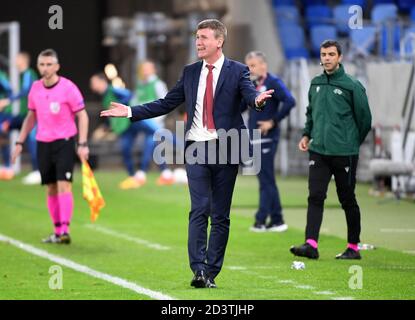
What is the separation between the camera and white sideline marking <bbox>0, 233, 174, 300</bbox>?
10.4 metres

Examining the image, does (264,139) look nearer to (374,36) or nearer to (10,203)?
(10,203)

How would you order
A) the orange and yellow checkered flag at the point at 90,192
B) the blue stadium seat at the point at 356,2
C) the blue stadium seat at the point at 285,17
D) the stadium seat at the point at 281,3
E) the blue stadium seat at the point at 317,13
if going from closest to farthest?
the orange and yellow checkered flag at the point at 90,192
the blue stadium seat at the point at 356,2
the blue stadium seat at the point at 285,17
the blue stadium seat at the point at 317,13
the stadium seat at the point at 281,3

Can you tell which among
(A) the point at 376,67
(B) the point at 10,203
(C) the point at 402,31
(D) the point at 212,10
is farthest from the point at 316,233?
(D) the point at 212,10

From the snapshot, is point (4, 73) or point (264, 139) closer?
point (264, 139)

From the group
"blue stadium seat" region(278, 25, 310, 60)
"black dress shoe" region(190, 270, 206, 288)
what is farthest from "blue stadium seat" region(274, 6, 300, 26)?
"black dress shoe" region(190, 270, 206, 288)

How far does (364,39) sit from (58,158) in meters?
13.7

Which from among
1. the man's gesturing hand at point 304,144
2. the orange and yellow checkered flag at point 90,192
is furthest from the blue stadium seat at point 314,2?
the man's gesturing hand at point 304,144

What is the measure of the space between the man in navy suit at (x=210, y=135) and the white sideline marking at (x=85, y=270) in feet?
1.51

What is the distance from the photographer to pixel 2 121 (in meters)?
28.3

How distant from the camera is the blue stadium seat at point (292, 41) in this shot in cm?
3288

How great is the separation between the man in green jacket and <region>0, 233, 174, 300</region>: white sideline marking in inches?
85.3

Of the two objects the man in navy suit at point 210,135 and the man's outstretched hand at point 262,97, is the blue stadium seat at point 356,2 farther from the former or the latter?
the man's outstretched hand at point 262,97

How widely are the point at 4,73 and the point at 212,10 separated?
744cm

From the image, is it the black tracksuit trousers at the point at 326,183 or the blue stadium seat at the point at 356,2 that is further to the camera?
the blue stadium seat at the point at 356,2
